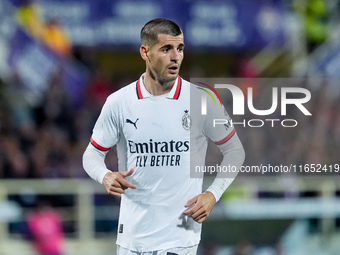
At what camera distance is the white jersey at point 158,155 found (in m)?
4.93

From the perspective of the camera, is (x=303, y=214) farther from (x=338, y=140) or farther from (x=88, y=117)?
(x=88, y=117)

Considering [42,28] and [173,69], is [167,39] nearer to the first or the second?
[173,69]

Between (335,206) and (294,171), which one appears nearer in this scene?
(335,206)

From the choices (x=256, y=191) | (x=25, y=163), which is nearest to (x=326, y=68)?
(x=256, y=191)

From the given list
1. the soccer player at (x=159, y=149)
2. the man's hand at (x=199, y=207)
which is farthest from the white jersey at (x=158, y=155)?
the man's hand at (x=199, y=207)

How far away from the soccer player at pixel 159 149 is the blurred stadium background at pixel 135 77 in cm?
483

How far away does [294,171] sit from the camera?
36.9 ft

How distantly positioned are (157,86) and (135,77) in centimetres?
833

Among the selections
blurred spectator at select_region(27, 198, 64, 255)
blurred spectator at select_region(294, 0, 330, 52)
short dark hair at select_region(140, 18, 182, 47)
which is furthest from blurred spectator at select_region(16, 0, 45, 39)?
short dark hair at select_region(140, 18, 182, 47)

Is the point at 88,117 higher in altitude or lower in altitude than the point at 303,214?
higher

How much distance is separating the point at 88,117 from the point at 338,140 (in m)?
3.96

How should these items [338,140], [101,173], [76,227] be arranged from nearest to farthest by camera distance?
[101,173] → [76,227] → [338,140]

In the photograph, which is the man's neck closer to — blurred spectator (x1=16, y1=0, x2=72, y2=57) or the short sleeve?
the short sleeve

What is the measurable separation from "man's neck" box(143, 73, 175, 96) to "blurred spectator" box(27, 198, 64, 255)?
4.85 metres
